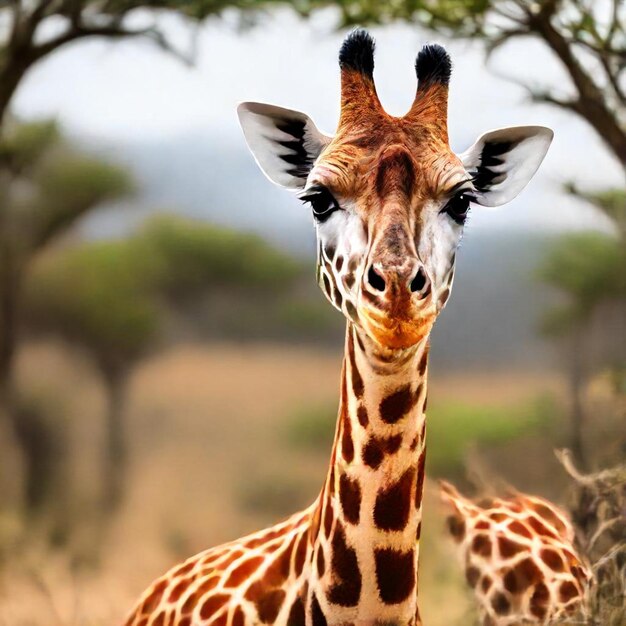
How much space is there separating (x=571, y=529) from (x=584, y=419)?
2.56 m

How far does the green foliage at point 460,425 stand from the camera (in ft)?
17.2

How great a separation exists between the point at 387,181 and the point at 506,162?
1.43ft

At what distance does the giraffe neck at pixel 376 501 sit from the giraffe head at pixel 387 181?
0.15 m

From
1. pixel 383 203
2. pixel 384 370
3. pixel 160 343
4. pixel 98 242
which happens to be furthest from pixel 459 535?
pixel 98 242

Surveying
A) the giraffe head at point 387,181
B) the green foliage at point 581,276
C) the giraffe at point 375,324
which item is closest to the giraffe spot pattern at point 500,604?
the giraffe at point 375,324

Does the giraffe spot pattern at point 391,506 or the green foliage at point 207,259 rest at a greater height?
the green foliage at point 207,259

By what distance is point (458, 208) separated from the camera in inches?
72.7

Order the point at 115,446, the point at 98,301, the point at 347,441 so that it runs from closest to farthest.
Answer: the point at 347,441 → the point at 115,446 → the point at 98,301

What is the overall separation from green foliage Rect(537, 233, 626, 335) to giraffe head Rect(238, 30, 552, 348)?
358cm

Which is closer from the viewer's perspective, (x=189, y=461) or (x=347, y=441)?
(x=347, y=441)

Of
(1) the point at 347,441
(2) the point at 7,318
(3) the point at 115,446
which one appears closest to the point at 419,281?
(1) the point at 347,441

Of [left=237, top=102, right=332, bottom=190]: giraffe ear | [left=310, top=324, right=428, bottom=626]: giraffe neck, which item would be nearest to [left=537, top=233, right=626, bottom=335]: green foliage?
[left=237, top=102, right=332, bottom=190]: giraffe ear

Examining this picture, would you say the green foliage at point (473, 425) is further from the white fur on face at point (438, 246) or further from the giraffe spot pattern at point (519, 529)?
the white fur on face at point (438, 246)

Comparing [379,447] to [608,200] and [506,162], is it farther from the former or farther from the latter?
[608,200]
